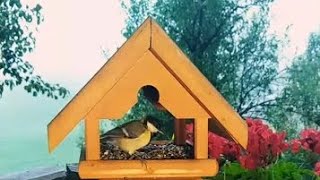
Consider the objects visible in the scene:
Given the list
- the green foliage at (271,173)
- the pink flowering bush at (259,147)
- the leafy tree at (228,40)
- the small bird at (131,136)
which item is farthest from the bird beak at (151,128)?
the leafy tree at (228,40)

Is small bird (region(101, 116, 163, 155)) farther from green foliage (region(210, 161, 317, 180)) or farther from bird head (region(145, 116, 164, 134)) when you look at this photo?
green foliage (region(210, 161, 317, 180))

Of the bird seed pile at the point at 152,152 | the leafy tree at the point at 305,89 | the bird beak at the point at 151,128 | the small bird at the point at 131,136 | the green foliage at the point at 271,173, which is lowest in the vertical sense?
the green foliage at the point at 271,173

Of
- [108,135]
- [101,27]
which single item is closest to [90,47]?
[101,27]

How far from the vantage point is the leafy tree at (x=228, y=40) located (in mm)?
2262

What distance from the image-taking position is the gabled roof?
28.3 inches

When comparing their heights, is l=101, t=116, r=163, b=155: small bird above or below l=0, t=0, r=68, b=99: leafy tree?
below

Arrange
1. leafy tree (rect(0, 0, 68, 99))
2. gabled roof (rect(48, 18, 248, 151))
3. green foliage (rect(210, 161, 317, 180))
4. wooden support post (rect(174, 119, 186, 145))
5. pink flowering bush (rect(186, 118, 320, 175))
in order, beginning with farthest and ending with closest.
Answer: leafy tree (rect(0, 0, 68, 99)) → pink flowering bush (rect(186, 118, 320, 175)) → green foliage (rect(210, 161, 317, 180)) → wooden support post (rect(174, 119, 186, 145)) → gabled roof (rect(48, 18, 248, 151))

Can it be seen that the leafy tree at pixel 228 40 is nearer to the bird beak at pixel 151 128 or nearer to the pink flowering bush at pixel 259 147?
the pink flowering bush at pixel 259 147

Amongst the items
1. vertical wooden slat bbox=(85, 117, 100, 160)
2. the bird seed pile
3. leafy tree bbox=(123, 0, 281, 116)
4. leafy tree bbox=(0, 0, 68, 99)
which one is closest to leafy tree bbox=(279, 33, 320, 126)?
leafy tree bbox=(123, 0, 281, 116)

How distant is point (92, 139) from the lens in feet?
2.38

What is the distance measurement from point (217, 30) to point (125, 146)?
5.13ft

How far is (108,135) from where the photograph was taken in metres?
0.80

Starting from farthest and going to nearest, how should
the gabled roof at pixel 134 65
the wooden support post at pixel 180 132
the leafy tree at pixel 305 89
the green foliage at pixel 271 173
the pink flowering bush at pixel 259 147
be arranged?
the leafy tree at pixel 305 89, the pink flowering bush at pixel 259 147, the green foliage at pixel 271 173, the wooden support post at pixel 180 132, the gabled roof at pixel 134 65

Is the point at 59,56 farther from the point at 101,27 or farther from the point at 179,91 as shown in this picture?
the point at 179,91
